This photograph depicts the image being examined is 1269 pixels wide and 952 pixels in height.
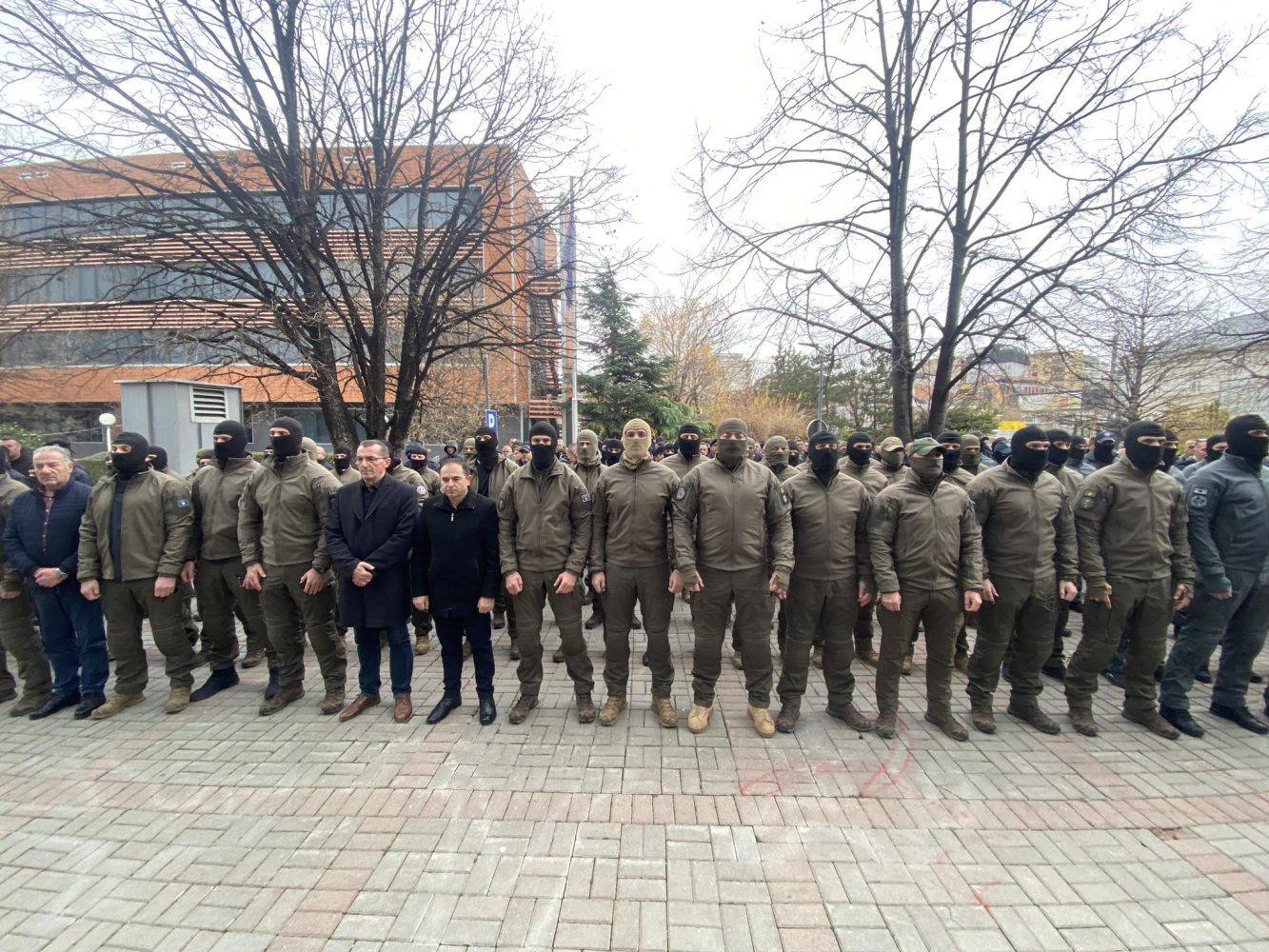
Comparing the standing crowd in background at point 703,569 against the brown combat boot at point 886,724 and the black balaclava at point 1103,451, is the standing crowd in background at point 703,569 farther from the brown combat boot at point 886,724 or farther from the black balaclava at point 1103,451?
the black balaclava at point 1103,451

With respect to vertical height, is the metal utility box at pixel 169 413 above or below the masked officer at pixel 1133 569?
above

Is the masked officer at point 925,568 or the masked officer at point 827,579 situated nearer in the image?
the masked officer at point 925,568

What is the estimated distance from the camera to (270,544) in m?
4.70

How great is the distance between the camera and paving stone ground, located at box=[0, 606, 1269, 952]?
8.34ft

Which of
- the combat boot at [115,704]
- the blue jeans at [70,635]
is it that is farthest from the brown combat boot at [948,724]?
the blue jeans at [70,635]

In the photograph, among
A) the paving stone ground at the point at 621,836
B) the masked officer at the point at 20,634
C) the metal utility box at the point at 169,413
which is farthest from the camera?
the metal utility box at the point at 169,413

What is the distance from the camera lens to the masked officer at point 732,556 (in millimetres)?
4234

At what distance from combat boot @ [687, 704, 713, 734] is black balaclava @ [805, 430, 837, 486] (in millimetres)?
2028

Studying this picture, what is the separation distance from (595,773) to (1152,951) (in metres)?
2.81

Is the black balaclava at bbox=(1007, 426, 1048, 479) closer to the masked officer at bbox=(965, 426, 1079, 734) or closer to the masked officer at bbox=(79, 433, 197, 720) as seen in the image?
the masked officer at bbox=(965, 426, 1079, 734)

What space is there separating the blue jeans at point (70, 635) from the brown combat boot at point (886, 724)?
6468mm

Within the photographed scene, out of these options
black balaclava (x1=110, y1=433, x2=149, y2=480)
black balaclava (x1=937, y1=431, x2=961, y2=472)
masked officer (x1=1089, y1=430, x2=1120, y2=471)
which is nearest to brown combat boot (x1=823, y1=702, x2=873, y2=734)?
black balaclava (x1=937, y1=431, x2=961, y2=472)

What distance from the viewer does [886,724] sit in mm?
4246

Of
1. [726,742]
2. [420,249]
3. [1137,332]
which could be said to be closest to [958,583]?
[726,742]
